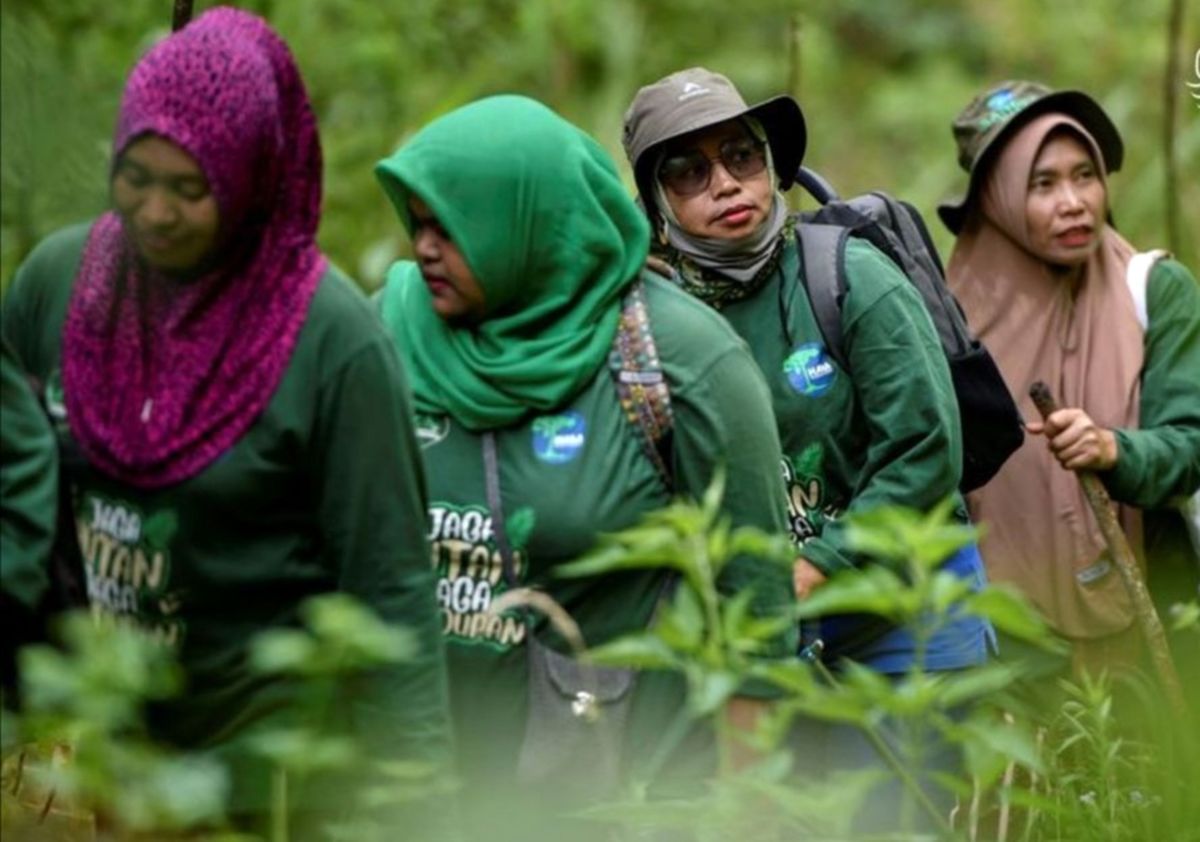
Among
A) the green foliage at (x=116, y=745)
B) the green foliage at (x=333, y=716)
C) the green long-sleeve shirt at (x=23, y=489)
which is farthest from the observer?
the green long-sleeve shirt at (x=23, y=489)

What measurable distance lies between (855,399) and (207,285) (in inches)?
69.1

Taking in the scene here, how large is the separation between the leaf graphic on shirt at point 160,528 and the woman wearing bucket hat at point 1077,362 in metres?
2.58

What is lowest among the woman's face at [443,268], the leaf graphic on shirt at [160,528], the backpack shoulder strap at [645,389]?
the leaf graphic on shirt at [160,528]

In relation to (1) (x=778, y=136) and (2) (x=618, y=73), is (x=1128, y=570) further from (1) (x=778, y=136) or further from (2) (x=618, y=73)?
(2) (x=618, y=73)

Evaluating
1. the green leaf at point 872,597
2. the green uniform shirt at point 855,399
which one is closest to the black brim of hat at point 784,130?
the green uniform shirt at point 855,399

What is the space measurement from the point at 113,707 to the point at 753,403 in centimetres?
164

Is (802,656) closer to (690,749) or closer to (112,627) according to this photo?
(690,749)

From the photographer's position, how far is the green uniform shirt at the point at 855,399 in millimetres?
5316

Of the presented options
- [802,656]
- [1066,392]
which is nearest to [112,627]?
[802,656]

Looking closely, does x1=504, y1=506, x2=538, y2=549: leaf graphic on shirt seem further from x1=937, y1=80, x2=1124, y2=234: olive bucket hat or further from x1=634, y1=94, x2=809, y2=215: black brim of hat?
x1=937, y1=80, x2=1124, y2=234: olive bucket hat

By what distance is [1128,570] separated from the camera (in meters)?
6.02

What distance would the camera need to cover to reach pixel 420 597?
4.04 m

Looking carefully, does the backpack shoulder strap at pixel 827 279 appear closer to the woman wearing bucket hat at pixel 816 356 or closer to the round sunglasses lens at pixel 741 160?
the woman wearing bucket hat at pixel 816 356

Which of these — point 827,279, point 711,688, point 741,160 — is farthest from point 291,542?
point 741,160
